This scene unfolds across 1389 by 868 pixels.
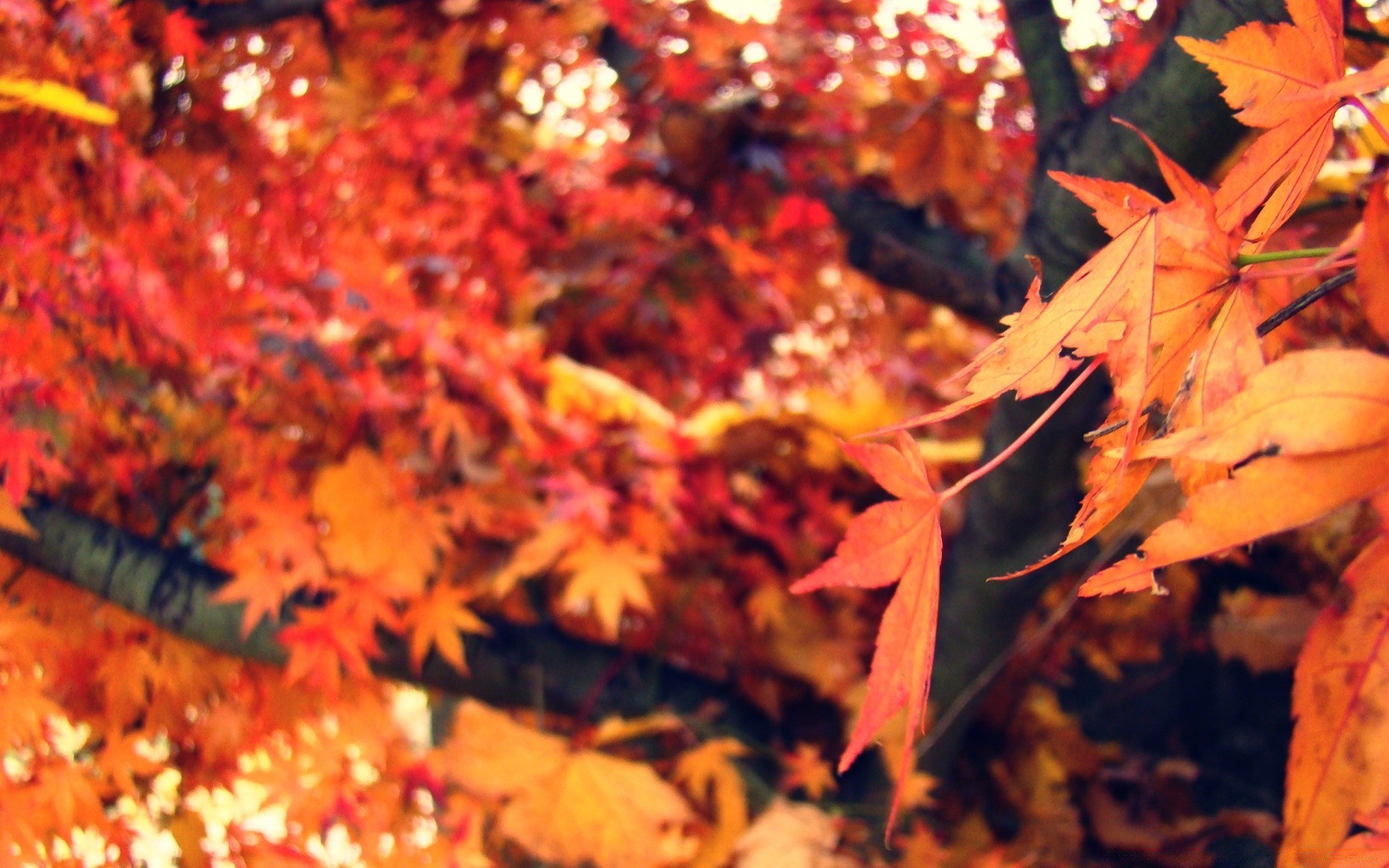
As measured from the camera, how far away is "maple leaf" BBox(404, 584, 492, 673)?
1229 mm

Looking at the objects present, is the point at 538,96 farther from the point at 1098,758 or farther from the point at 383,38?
the point at 1098,758

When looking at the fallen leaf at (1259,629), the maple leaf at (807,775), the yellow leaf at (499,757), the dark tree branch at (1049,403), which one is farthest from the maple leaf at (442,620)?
the fallen leaf at (1259,629)

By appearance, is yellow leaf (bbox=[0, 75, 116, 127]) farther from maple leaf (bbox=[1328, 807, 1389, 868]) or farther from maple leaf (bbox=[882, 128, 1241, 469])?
maple leaf (bbox=[1328, 807, 1389, 868])

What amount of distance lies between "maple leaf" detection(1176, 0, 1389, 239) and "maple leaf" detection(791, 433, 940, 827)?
203mm

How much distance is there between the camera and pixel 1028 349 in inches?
15.1

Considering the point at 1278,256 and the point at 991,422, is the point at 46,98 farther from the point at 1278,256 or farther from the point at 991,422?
the point at 991,422

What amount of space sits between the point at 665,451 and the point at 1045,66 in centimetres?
83

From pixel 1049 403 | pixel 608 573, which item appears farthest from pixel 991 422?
pixel 608 573

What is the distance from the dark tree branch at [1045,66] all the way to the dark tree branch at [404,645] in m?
1.12

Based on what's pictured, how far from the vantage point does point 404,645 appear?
130cm

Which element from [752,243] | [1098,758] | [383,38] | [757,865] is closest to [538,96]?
[383,38]

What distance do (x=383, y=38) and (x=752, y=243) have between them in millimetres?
972

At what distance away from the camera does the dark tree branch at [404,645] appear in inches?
45.5

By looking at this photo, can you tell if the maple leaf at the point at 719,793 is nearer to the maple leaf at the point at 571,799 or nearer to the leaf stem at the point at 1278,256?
the maple leaf at the point at 571,799
